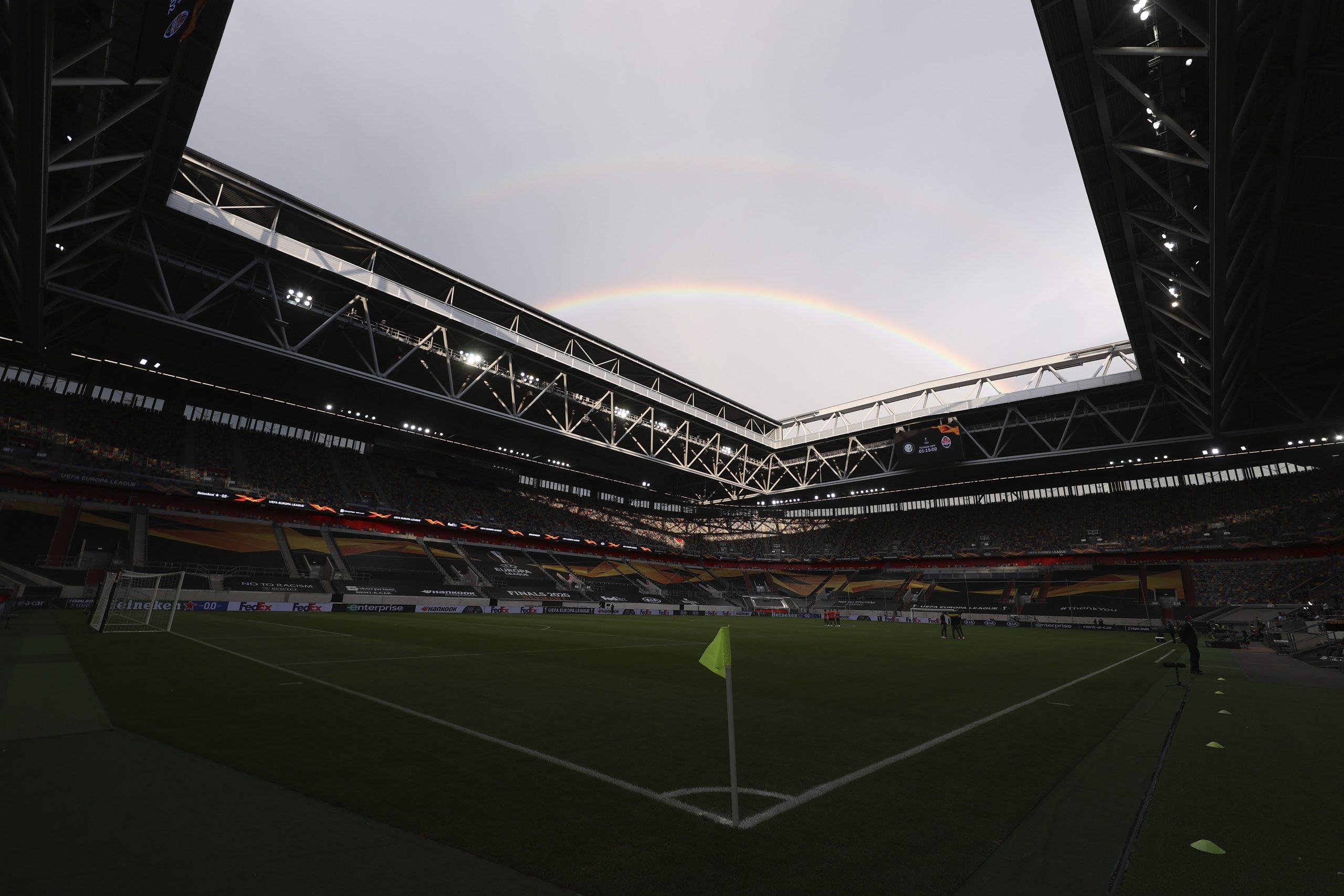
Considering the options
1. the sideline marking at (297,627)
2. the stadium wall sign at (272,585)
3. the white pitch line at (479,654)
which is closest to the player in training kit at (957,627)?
the white pitch line at (479,654)

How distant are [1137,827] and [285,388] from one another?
1912 inches

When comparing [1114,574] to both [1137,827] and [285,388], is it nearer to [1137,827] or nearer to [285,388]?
[1137,827]

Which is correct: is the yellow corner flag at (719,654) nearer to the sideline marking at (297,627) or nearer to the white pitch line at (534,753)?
the white pitch line at (534,753)

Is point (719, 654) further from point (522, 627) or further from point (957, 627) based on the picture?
point (957, 627)

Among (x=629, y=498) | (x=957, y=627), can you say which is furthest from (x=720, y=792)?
(x=629, y=498)

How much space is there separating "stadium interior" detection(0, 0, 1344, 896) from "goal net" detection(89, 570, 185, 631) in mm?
920

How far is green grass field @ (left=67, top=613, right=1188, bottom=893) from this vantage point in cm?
376

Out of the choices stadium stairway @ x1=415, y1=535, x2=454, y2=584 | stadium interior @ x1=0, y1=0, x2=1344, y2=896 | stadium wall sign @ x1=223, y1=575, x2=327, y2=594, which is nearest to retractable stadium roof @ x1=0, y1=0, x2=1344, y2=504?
stadium interior @ x1=0, y1=0, x2=1344, y2=896

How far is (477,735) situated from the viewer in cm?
665

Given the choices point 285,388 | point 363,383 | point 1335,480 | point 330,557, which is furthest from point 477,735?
point 1335,480

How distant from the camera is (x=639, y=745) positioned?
645cm

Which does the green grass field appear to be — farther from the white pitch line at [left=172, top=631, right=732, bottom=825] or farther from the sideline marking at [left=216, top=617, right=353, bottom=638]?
the sideline marking at [left=216, top=617, right=353, bottom=638]

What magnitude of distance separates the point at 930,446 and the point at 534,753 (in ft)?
135

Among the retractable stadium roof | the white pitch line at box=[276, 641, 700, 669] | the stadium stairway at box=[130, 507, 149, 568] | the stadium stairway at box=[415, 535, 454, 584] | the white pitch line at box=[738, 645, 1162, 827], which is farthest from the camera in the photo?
the stadium stairway at box=[415, 535, 454, 584]
